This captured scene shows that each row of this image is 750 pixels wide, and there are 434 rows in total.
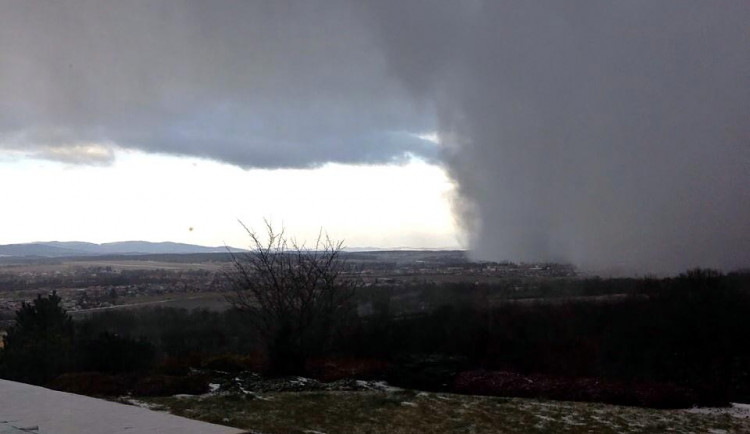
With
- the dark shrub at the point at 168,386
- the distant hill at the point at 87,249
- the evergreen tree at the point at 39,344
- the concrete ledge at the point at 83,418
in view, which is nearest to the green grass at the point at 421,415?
the dark shrub at the point at 168,386

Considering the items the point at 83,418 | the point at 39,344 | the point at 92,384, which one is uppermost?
the point at 83,418

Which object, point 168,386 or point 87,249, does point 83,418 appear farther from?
point 87,249

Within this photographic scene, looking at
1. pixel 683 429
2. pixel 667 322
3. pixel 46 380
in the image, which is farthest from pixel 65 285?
pixel 683 429

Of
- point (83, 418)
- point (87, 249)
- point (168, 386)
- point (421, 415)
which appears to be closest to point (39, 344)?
point (168, 386)

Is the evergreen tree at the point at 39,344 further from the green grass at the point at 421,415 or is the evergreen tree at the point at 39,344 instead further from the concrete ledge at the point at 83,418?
the concrete ledge at the point at 83,418

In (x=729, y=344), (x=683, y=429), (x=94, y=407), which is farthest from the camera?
(x=729, y=344)

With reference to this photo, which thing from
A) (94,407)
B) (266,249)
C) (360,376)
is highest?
(266,249)

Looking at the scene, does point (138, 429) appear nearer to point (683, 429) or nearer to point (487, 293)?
point (683, 429)
